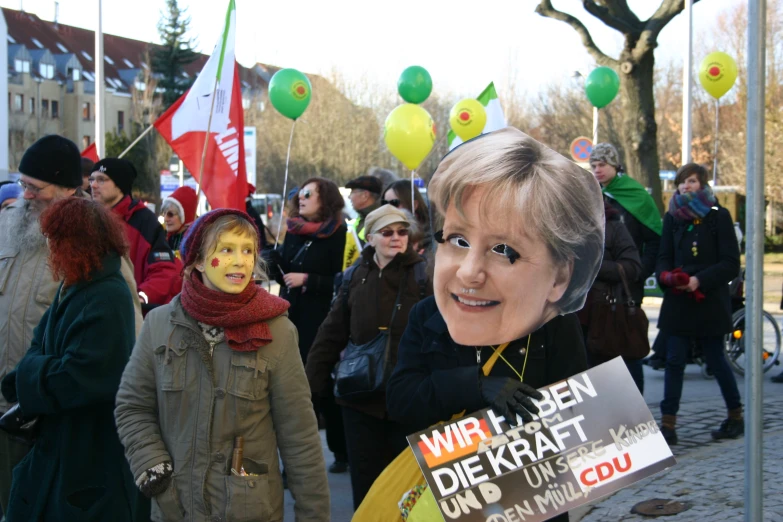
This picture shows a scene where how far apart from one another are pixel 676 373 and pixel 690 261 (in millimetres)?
803

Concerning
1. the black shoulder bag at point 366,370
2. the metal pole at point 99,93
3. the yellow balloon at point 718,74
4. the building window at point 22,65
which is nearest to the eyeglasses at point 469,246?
the black shoulder bag at point 366,370

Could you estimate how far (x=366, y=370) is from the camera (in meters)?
4.44

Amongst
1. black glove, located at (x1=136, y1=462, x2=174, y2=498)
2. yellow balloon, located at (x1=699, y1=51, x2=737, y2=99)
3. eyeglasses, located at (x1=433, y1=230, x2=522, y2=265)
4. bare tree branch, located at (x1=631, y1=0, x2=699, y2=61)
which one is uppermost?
bare tree branch, located at (x1=631, y1=0, x2=699, y2=61)

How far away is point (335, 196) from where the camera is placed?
6793mm

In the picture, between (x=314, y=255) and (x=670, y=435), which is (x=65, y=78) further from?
(x=670, y=435)

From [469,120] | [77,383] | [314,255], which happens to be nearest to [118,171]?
[314,255]

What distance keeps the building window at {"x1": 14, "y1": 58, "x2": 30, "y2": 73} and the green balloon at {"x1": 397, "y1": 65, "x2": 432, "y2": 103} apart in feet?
187

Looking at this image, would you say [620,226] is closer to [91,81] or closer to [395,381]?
[395,381]

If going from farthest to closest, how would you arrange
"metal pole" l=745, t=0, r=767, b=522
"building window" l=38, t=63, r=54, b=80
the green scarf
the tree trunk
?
"building window" l=38, t=63, r=54, b=80
the tree trunk
the green scarf
"metal pole" l=745, t=0, r=767, b=522

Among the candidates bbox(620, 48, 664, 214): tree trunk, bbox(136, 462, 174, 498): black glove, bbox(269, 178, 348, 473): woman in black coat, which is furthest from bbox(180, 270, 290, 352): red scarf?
bbox(620, 48, 664, 214): tree trunk

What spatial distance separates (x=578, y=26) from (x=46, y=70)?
5822cm

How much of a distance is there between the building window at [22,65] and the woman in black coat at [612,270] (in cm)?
6499

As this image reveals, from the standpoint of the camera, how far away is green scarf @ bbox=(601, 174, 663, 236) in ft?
21.6

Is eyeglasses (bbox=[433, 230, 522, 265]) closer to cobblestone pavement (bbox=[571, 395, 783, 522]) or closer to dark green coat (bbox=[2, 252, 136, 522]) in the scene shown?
dark green coat (bbox=[2, 252, 136, 522])
